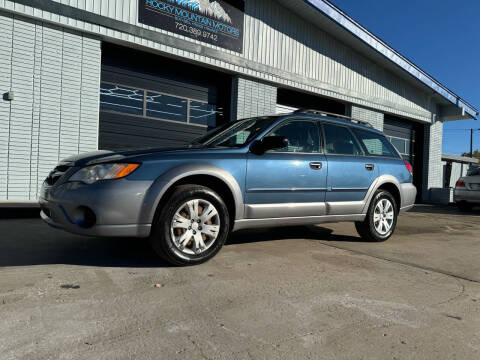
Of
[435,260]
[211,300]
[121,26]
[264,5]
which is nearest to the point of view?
[211,300]

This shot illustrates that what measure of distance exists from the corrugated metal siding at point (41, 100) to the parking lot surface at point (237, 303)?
313 centimetres

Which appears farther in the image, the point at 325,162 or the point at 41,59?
the point at 41,59

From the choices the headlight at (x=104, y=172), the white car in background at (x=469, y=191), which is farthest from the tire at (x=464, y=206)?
the headlight at (x=104, y=172)

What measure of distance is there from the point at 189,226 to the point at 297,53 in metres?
9.13

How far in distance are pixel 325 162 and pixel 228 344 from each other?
276cm

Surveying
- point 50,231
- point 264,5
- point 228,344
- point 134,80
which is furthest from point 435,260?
point 264,5

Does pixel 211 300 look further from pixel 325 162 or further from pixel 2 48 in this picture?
pixel 2 48

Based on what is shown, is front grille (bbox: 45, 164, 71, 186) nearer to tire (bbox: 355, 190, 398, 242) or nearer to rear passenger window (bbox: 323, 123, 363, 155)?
rear passenger window (bbox: 323, 123, 363, 155)

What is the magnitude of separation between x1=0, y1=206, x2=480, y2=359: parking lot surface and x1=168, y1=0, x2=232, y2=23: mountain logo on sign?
6637mm

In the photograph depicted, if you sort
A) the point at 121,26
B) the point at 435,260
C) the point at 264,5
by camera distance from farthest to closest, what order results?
the point at 264,5, the point at 121,26, the point at 435,260

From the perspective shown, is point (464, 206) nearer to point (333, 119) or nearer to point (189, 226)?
point (333, 119)

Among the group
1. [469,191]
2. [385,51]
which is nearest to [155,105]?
[385,51]

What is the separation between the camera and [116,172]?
2.93m

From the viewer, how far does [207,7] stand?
349 inches
